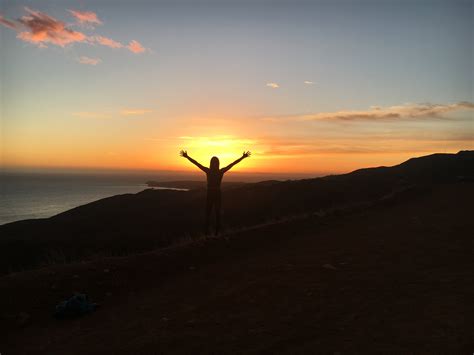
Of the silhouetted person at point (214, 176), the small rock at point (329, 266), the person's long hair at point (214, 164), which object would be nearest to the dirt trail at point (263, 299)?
the small rock at point (329, 266)

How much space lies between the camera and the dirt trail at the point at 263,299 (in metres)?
5.34

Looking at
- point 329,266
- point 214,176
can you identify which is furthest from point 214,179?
point 329,266

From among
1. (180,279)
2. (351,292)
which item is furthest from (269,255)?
(351,292)

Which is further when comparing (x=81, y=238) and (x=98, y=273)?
(x=81, y=238)

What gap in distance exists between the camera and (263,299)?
7.18m

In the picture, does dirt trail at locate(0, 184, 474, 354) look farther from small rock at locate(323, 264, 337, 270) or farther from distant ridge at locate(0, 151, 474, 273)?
distant ridge at locate(0, 151, 474, 273)

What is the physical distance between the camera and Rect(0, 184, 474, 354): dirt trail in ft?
17.5

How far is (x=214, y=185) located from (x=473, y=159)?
4830 centimetres

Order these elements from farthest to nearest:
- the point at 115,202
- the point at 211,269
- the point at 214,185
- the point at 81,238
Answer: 1. the point at 115,202
2. the point at 81,238
3. the point at 214,185
4. the point at 211,269

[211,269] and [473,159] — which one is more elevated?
[473,159]

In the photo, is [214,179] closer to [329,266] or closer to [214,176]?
[214,176]

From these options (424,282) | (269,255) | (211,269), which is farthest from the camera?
(269,255)

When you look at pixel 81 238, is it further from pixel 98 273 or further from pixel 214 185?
pixel 98 273

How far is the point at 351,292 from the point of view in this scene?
7047 millimetres
